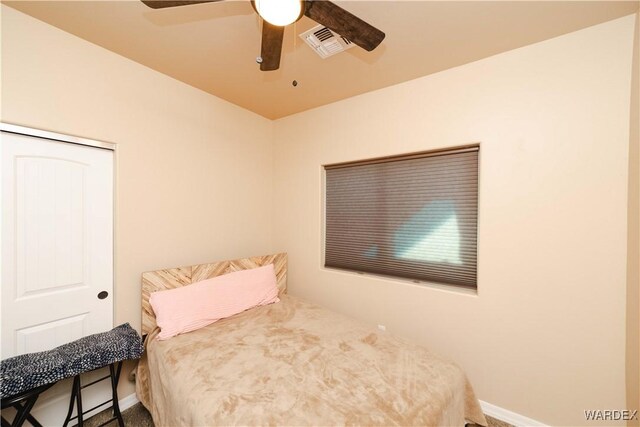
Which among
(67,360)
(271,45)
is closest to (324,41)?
(271,45)

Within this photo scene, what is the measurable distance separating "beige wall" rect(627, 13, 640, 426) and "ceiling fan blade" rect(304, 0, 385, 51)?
1.57 meters

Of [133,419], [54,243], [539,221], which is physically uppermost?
[539,221]

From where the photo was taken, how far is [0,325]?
1.54 m

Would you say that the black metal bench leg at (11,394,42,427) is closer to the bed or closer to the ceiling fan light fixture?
the bed

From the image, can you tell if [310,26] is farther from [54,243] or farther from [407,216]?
[54,243]

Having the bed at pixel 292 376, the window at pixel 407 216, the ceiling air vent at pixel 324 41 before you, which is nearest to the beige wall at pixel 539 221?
the window at pixel 407 216

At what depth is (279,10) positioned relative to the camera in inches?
41.3

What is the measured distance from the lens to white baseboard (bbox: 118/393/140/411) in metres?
2.00

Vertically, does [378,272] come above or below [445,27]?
below

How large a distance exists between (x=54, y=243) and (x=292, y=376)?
177cm

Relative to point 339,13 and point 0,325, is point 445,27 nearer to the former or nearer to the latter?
point 339,13

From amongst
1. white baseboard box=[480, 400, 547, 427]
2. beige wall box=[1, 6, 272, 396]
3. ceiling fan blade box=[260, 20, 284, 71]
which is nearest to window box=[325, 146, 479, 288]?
white baseboard box=[480, 400, 547, 427]

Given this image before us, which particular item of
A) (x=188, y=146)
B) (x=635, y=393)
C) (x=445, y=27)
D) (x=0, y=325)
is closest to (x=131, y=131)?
(x=188, y=146)

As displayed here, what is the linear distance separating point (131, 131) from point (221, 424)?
6.93 feet
